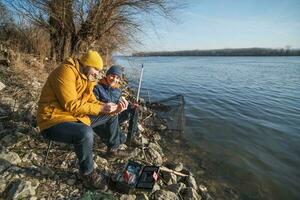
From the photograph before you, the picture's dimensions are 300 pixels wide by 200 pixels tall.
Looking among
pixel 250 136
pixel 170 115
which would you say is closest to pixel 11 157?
pixel 170 115

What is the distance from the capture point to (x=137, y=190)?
11.7 ft

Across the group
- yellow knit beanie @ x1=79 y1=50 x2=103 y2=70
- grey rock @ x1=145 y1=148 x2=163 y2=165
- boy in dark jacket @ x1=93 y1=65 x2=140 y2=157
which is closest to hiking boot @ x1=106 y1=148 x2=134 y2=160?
boy in dark jacket @ x1=93 y1=65 x2=140 y2=157

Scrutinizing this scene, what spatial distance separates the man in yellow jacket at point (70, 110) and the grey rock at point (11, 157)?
0.69m

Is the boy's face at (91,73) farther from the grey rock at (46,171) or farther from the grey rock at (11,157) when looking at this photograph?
the grey rock at (11,157)

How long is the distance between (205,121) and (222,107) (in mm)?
2246

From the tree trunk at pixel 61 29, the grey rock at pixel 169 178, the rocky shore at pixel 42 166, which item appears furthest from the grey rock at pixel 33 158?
the tree trunk at pixel 61 29

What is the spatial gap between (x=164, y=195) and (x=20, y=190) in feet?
5.94

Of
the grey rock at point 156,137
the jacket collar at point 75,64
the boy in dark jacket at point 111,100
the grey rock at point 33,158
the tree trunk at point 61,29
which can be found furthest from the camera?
the tree trunk at point 61,29

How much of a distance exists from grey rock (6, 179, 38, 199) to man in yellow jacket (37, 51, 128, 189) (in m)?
0.60

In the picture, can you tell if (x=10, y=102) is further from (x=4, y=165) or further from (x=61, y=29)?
(x=61, y=29)

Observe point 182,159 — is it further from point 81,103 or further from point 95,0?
point 95,0

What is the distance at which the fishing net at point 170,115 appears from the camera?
22.9 ft

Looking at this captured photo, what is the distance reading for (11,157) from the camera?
3.59m

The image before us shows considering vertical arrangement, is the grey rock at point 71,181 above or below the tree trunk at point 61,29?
below
